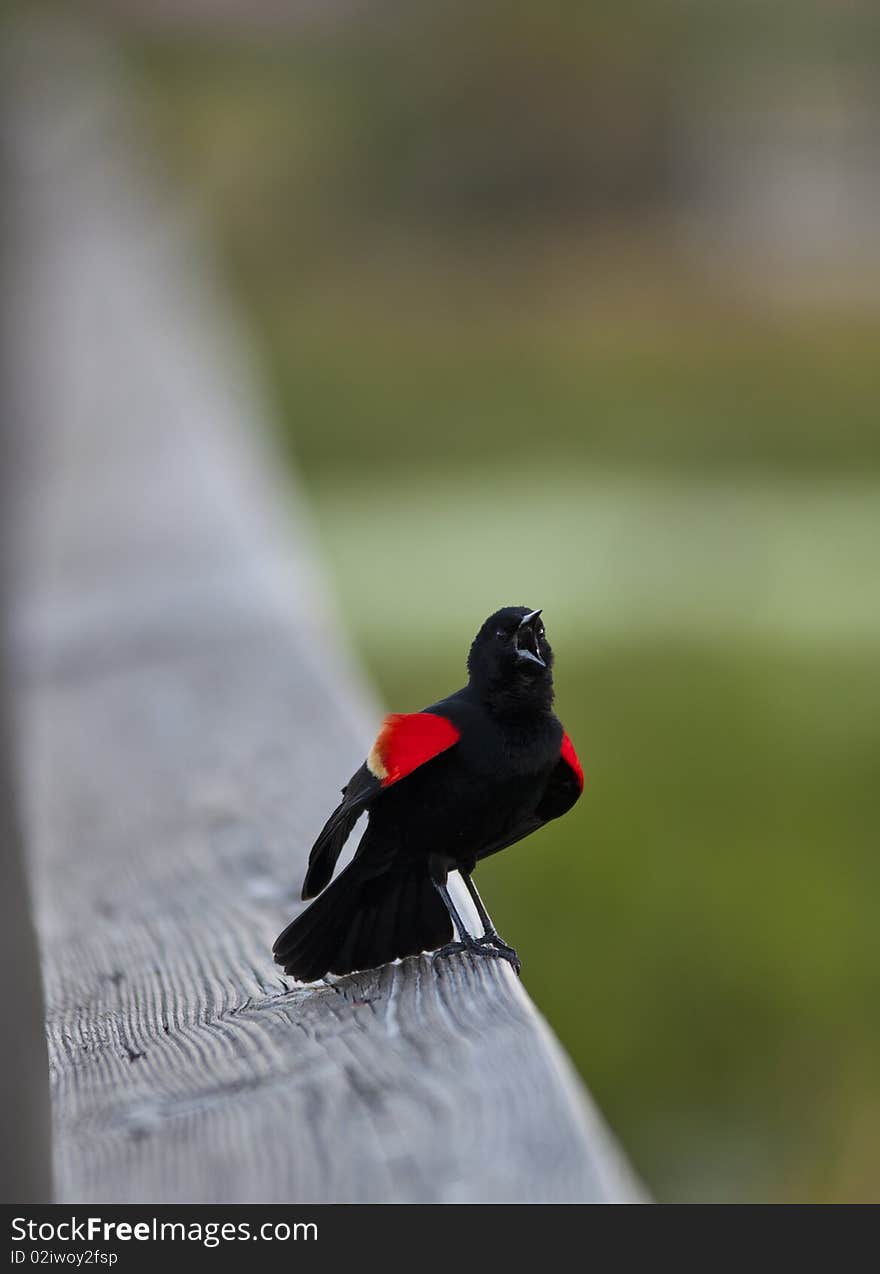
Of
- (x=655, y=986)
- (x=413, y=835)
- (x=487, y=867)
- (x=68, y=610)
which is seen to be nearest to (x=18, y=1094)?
(x=413, y=835)

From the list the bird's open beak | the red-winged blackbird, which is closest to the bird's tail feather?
the red-winged blackbird

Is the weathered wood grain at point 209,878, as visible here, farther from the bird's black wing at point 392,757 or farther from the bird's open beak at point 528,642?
the bird's open beak at point 528,642

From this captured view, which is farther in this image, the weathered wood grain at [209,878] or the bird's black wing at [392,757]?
the bird's black wing at [392,757]

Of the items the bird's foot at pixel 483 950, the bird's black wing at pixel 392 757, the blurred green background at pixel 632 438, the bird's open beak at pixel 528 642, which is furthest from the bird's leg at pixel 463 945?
the blurred green background at pixel 632 438

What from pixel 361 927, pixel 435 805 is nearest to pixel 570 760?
pixel 435 805

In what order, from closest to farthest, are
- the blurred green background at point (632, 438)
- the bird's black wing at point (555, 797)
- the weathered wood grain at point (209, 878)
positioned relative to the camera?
1. the weathered wood grain at point (209, 878)
2. the bird's black wing at point (555, 797)
3. the blurred green background at point (632, 438)

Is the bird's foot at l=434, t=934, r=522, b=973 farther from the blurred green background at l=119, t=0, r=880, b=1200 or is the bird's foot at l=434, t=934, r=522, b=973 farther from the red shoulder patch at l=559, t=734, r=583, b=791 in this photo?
the blurred green background at l=119, t=0, r=880, b=1200

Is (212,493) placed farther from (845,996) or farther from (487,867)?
(845,996)
